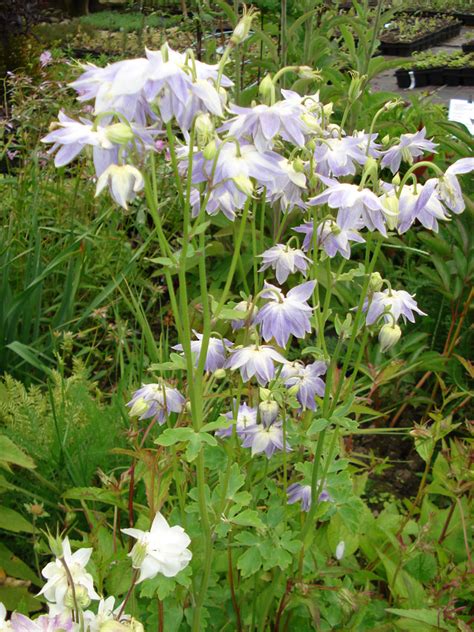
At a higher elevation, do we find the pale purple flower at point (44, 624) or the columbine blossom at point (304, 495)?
the pale purple flower at point (44, 624)

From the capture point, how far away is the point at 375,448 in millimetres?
2482

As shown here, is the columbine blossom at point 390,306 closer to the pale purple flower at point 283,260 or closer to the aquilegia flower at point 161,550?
the pale purple flower at point 283,260

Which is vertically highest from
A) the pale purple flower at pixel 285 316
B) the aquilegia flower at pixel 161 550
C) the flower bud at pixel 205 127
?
the flower bud at pixel 205 127

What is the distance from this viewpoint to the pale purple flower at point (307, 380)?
1334 millimetres

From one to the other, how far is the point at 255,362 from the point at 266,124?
36 centimetres

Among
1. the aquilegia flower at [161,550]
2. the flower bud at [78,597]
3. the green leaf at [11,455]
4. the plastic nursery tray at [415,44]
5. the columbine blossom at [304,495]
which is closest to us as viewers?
the flower bud at [78,597]

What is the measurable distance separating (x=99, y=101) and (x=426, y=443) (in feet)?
2.97

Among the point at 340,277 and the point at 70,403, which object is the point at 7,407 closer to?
the point at 70,403

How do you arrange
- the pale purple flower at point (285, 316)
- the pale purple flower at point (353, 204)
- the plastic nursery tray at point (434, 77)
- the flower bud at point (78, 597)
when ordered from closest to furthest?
the flower bud at point (78, 597)
the pale purple flower at point (353, 204)
the pale purple flower at point (285, 316)
the plastic nursery tray at point (434, 77)

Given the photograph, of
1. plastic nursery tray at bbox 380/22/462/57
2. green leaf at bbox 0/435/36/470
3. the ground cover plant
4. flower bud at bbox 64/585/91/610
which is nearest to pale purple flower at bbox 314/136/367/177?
the ground cover plant

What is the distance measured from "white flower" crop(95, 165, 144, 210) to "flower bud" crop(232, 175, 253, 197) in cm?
13

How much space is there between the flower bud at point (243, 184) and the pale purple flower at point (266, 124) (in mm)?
64

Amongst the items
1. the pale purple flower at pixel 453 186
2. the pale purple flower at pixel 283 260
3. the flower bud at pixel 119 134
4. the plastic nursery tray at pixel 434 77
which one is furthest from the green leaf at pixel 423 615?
the plastic nursery tray at pixel 434 77

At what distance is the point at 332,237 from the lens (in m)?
1.27
